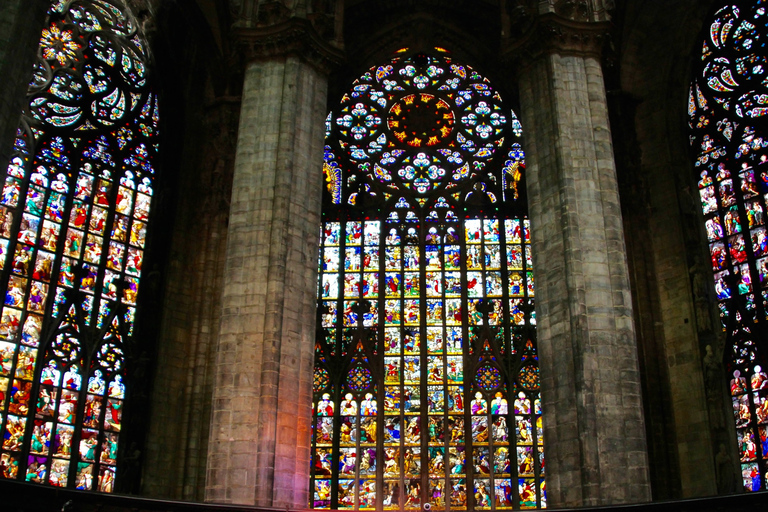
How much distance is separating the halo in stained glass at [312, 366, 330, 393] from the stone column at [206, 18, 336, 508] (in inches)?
148

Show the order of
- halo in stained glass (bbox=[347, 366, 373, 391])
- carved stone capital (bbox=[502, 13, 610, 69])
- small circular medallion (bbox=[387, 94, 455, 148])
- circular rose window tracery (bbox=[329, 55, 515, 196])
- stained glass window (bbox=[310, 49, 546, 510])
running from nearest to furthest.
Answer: carved stone capital (bbox=[502, 13, 610, 69]), stained glass window (bbox=[310, 49, 546, 510]), halo in stained glass (bbox=[347, 366, 373, 391]), circular rose window tracery (bbox=[329, 55, 515, 196]), small circular medallion (bbox=[387, 94, 455, 148])

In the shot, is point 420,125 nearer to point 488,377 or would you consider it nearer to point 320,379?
point 488,377

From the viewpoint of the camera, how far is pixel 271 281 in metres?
14.3

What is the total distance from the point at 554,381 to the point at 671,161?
686cm

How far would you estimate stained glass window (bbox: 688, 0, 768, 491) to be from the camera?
1631 centimetres

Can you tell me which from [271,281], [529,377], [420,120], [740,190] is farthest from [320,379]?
[740,190]

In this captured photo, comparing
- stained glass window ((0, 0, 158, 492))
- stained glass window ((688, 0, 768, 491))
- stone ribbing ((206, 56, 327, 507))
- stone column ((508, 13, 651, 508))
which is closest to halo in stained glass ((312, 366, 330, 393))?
stained glass window ((0, 0, 158, 492))

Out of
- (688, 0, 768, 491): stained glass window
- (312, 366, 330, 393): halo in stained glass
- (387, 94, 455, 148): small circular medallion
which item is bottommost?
(312, 366, 330, 393): halo in stained glass

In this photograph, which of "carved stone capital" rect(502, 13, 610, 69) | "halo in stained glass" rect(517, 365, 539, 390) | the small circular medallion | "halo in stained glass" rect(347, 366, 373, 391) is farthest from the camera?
the small circular medallion

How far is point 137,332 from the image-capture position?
17.4 m

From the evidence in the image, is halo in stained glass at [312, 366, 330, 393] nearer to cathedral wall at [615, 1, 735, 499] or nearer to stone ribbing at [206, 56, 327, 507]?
stone ribbing at [206, 56, 327, 507]

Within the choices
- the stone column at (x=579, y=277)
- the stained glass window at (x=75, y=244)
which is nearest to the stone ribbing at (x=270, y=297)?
the stone column at (x=579, y=277)

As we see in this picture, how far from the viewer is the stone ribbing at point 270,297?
519 inches

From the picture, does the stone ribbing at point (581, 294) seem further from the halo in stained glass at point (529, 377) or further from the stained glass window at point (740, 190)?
the stained glass window at point (740, 190)
